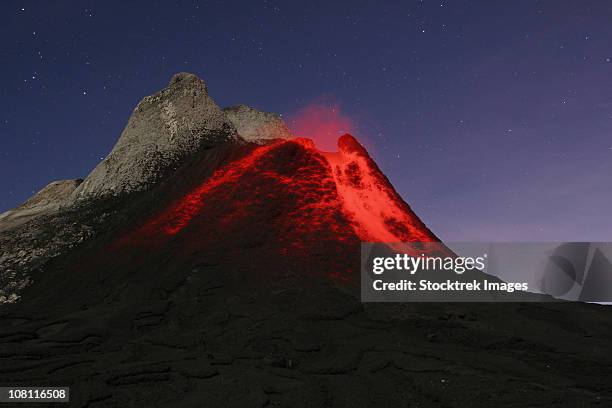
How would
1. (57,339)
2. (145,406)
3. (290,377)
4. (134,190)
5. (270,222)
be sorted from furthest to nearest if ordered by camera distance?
(134,190)
(270,222)
(57,339)
(290,377)
(145,406)

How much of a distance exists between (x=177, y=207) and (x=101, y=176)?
41.6 feet

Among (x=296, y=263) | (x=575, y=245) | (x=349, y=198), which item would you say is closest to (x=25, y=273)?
(x=296, y=263)

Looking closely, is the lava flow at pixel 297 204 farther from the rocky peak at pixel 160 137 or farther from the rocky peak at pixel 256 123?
the rocky peak at pixel 256 123

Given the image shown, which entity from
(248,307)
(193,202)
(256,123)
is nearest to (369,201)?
(193,202)

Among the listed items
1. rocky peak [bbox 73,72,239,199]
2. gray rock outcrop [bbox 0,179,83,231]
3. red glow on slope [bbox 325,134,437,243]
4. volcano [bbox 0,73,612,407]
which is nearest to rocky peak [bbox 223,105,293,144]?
rocky peak [bbox 73,72,239,199]

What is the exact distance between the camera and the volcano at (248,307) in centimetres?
1052

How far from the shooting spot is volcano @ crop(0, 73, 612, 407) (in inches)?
414

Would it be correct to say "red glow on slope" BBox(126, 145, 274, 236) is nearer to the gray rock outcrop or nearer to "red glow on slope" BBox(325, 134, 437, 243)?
"red glow on slope" BBox(325, 134, 437, 243)

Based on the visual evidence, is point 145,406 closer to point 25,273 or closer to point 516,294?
point 516,294

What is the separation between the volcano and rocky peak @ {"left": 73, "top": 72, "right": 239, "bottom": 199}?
0.18 metres

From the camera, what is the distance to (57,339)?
15.9m

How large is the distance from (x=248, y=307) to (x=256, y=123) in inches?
1461

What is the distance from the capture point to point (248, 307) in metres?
17.1

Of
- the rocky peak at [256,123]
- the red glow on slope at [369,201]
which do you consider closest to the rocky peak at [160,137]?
the rocky peak at [256,123]
